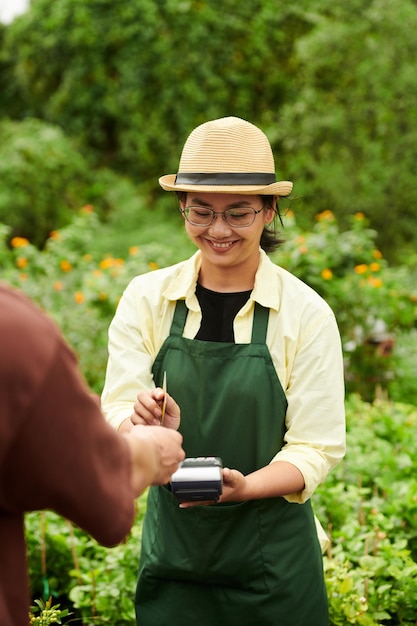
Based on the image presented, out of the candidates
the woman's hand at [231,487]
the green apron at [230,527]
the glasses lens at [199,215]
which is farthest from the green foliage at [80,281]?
the woman's hand at [231,487]

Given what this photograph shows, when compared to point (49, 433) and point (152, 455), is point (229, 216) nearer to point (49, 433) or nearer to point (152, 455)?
point (152, 455)

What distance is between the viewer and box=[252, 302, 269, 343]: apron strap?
72.2 inches

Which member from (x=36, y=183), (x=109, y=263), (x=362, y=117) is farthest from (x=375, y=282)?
(x=36, y=183)

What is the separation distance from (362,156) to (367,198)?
1.66ft

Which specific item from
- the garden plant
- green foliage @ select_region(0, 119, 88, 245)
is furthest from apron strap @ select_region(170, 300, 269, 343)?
green foliage @ select_region(0, 119, 88, 245)

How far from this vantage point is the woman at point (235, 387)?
180 cm

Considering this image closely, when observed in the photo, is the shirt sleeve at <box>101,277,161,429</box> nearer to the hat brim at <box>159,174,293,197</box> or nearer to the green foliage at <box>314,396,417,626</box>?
the hat brim at <box>159,174,293,197</box>

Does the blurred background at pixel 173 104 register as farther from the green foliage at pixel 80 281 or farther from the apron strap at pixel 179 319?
the apron strap at pixel 179 319

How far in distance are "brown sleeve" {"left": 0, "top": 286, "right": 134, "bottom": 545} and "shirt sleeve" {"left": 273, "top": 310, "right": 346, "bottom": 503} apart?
78 centimetres

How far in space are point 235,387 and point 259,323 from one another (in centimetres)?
17

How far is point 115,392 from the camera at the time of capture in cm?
186

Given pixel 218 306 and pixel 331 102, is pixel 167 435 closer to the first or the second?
pixel 218 306

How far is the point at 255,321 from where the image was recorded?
6.07 ft

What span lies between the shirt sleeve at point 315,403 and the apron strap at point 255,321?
9 cm
